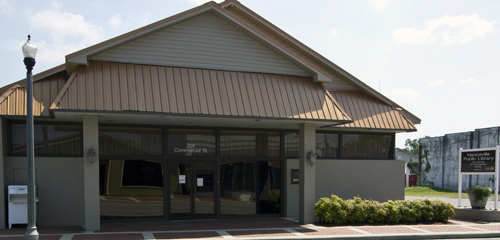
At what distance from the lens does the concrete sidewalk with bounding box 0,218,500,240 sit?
9.91 metres

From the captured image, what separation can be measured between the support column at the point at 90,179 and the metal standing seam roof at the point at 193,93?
73 centimetres

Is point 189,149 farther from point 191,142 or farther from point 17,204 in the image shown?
point 17,204

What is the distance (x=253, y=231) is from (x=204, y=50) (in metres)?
5.52

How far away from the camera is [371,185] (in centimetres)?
1488

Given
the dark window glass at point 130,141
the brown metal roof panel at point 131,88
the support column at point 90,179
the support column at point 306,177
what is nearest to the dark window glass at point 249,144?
the support column at point 306,177

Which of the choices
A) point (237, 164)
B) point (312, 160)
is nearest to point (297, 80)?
point (312, 160)

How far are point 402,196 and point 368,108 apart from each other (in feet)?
12.5

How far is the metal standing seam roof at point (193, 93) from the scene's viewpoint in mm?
9961

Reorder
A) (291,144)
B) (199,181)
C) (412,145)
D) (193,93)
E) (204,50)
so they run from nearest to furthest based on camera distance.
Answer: (193,93) → (204,50) → (199,181) → (291,144) → (412,145)

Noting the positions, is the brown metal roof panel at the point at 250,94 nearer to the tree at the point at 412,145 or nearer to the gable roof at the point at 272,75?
the gable roof at the point at 272,75

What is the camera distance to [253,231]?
35.4 feet

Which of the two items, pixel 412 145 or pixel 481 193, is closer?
pixel 481 193

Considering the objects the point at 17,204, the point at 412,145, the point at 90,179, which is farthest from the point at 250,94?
the point at 412,145

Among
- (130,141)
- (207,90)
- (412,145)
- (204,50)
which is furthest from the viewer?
(412,145)
